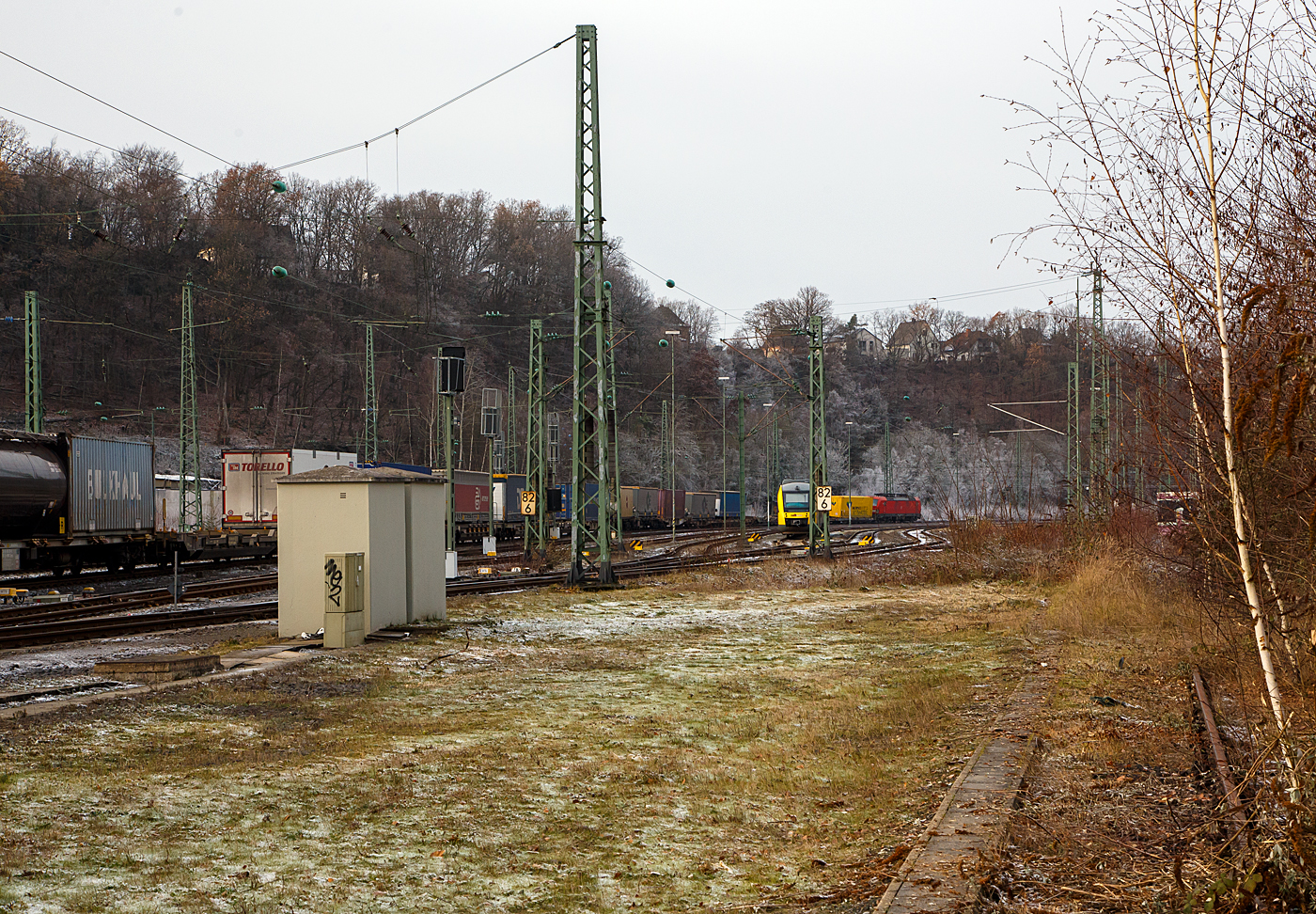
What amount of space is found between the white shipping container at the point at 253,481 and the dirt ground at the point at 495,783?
2694 centimetres

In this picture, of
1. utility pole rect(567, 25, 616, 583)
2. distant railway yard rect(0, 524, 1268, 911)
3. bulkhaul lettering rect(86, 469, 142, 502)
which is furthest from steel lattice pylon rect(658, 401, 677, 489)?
distant railway yard rect(0, 524, 1268, 911)

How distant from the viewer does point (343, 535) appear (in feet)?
47.8

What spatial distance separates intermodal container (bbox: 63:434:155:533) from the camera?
30281mm

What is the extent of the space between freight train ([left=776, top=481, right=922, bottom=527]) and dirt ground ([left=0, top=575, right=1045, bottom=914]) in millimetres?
44724

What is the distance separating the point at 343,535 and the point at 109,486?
21033 millimetres

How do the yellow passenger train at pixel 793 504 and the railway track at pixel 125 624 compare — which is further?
the yellow passenger train at pixel 793 504

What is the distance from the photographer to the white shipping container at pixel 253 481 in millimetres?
38750

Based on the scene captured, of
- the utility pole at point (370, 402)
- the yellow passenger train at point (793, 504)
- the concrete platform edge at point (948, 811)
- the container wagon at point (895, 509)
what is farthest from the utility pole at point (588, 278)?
the container wagon at point (895, 509)

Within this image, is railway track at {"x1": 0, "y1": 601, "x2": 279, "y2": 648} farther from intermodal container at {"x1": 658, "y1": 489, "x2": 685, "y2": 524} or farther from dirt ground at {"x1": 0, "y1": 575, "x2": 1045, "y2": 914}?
intermodal container at {"x1": 658, "y1": 489, "x2": 685, "y2": 524}

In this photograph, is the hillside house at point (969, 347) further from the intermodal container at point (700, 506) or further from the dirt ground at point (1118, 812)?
the dirt ground at point (1118, 812)

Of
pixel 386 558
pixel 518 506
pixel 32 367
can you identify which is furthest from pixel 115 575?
pixel 518 506

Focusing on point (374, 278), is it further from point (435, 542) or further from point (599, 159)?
point (435, 542)

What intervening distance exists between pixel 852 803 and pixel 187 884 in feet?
12.7

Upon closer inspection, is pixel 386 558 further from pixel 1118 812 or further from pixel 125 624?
pixel 1118 812
